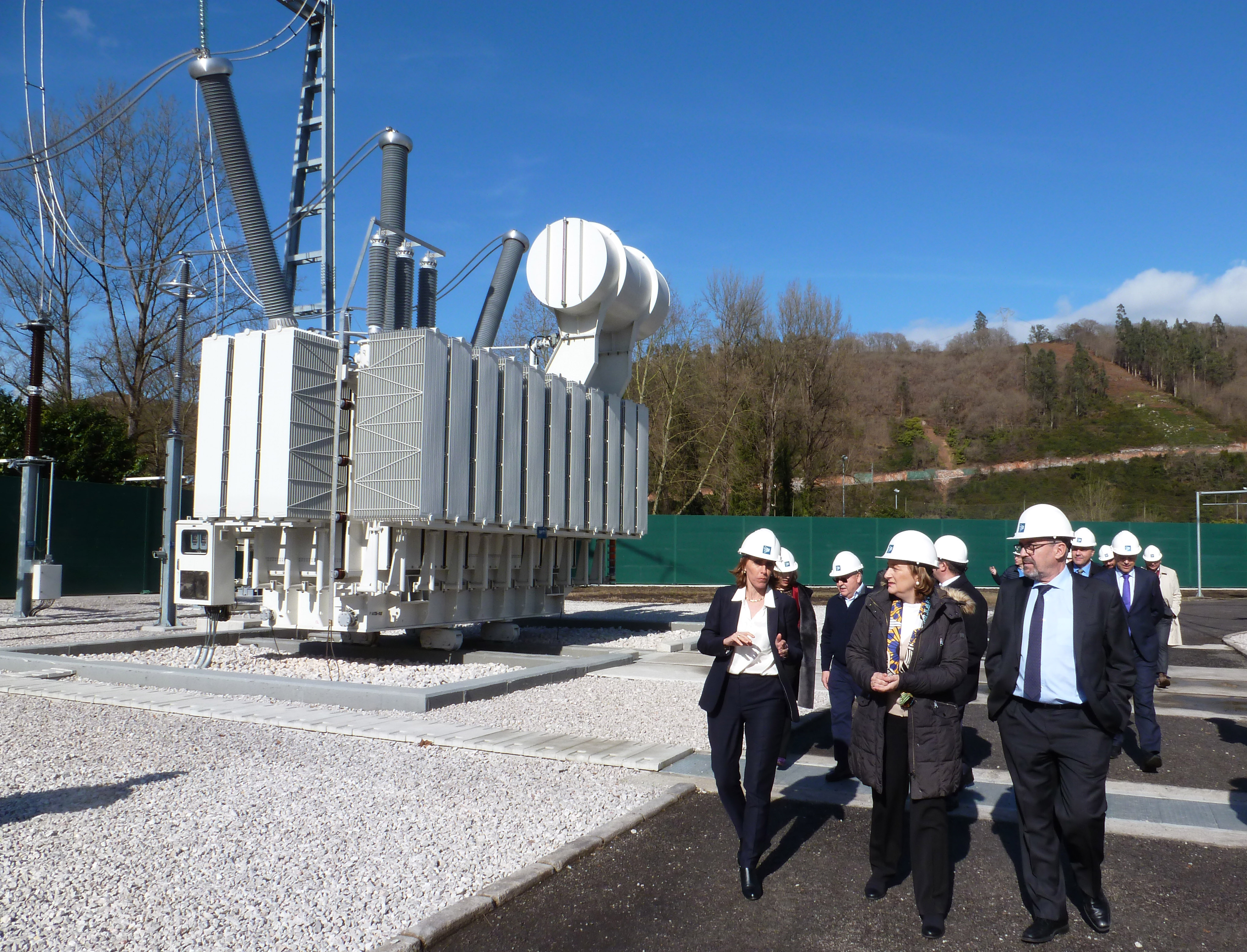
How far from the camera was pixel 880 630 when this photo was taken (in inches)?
193

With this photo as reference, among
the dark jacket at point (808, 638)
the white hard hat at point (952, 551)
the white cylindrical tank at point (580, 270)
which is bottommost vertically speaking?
the dark jacket at point (808, 638)

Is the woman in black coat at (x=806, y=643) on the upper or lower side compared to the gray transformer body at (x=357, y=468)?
lower

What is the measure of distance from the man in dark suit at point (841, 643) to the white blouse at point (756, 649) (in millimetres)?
2360

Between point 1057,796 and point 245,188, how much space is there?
11.9 metres

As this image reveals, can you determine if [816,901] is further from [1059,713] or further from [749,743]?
[1059,713]

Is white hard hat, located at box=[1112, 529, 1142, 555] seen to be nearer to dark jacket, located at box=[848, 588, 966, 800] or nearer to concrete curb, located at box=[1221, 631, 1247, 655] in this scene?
dark jacket, located at box=[848, 588, 966, 800]

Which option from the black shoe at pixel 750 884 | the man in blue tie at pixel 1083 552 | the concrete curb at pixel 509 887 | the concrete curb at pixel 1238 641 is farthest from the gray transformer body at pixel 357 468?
the concrete curb at pixel 1238 641

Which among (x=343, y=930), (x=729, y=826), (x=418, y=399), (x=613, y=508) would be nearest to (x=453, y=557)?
(x=418, y=399)

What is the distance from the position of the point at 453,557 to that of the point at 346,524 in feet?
5.44

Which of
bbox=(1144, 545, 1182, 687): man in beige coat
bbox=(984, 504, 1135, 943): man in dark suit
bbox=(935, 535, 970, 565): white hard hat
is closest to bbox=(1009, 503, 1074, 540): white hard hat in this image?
bbox=(984, 504, 1135, 943): man in dark suit

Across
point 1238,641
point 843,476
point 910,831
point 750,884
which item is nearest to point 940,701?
point 910,831

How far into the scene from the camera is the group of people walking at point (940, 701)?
4.58 metres

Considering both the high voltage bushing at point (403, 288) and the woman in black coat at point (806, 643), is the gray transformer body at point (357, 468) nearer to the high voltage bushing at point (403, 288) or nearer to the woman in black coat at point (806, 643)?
the high voltage bushing at point (403, 288)

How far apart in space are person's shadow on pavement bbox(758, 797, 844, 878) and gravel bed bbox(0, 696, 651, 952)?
38.2 inches
